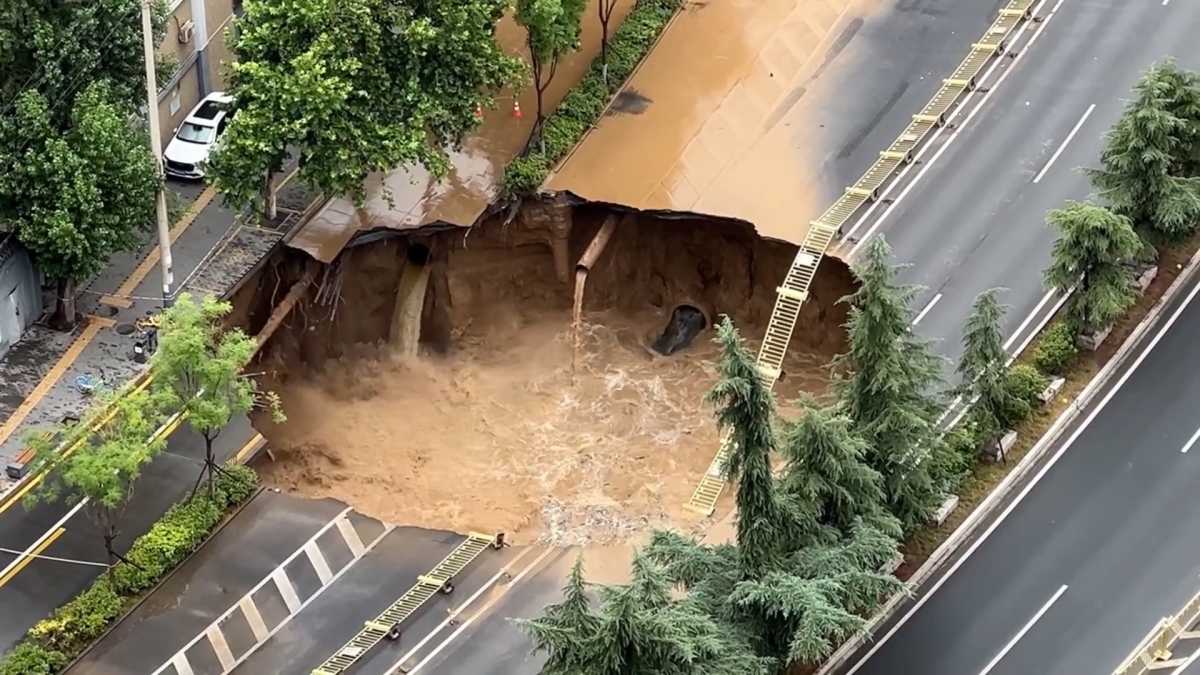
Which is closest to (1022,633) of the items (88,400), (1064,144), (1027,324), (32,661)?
(1027,324)

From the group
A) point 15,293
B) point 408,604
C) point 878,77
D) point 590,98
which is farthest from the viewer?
point 878,77

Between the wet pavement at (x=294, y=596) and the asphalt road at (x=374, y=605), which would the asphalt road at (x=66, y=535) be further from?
the asphalt road at (x=374, y=605)

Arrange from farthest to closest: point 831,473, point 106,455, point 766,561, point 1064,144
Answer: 1. point 1064,144
2. point 106,455
3. point 831,473
4. point 766,561

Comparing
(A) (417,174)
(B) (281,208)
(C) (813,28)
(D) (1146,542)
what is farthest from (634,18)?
(D) (1146,542)

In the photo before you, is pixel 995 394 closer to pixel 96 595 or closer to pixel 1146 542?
pixel 1146 542

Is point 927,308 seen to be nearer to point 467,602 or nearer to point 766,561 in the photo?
point 766,561

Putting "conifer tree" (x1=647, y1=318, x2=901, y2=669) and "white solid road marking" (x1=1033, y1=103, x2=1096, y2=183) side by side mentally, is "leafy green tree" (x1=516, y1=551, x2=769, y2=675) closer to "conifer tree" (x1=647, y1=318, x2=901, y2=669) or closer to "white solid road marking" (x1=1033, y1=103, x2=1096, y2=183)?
"conifer tree" (x1=647, y1=318, x2=901, y2=669)

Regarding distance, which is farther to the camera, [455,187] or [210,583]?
[455,187]
